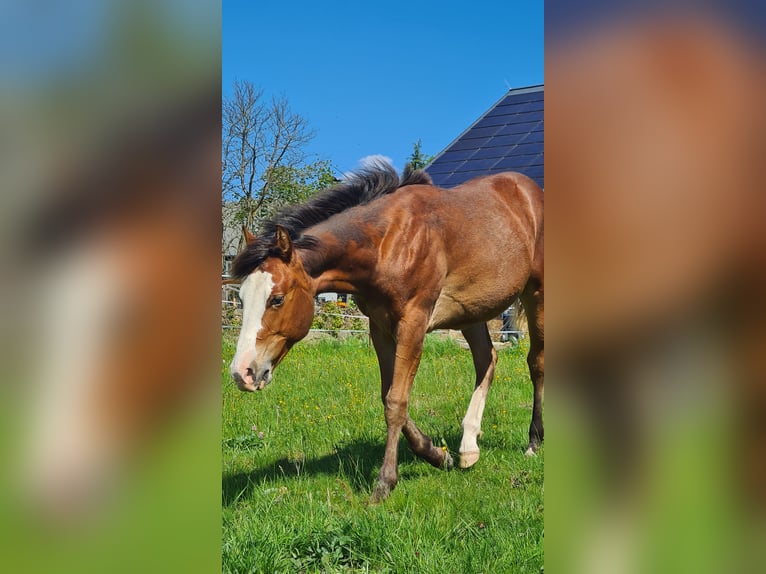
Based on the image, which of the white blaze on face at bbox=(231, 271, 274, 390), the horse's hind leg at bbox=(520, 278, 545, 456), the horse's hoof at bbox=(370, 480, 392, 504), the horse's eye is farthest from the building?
the white blaze on face at bbox=(231, 271, 274, 390)

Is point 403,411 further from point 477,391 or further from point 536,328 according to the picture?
point 536,328

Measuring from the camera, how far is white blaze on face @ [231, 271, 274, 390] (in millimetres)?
3496

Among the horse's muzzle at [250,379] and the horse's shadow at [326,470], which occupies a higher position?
the horse's muzzle at [250,379]

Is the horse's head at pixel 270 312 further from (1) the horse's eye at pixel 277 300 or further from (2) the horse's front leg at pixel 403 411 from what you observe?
(2) the horse's front leg at pixel 403 411

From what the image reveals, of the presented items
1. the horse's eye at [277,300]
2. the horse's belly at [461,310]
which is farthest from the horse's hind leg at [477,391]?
the horse's eye at [277,300]

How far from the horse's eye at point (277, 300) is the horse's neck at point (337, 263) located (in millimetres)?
334

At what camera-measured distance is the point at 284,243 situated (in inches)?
148
